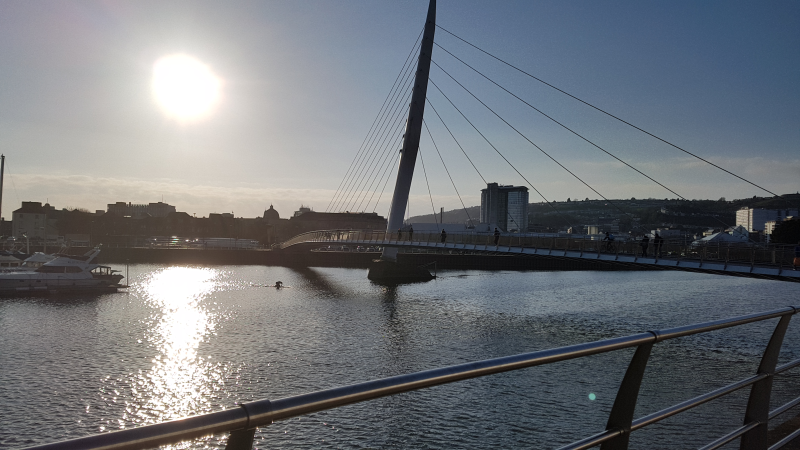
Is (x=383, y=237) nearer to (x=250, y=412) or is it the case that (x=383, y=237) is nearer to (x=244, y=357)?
(x=244, y=357)

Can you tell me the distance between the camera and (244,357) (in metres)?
19.8

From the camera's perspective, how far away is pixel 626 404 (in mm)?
2090

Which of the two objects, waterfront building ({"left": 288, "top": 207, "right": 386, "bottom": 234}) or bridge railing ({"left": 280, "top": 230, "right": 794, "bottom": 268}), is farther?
waterfront building ({"left": 288, "top": 207, "right": 386, "bottom": 234})

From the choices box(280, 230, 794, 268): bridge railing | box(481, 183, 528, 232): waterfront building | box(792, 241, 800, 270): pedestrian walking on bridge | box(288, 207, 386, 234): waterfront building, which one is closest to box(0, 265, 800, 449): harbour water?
box(792, 241, 800, 270): pedestrian walking on bridge

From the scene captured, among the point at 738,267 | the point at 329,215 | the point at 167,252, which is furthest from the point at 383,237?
the point at 329,215

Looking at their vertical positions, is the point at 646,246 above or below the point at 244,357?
above

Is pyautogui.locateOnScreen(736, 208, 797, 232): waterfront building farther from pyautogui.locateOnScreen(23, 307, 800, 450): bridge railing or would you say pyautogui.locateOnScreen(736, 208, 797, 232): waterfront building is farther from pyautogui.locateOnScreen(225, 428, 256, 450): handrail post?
pyautogui.locateOnScreen(225, 428, 256, 450): handrail post

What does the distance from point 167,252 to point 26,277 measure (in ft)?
125

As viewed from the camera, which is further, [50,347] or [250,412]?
[50,347]

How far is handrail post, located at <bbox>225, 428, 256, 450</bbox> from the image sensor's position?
4.32ft

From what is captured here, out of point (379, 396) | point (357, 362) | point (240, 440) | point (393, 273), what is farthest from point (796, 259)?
point (393, 273)

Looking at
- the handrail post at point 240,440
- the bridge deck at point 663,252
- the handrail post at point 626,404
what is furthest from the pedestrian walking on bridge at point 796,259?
the handrail post at point 240,440

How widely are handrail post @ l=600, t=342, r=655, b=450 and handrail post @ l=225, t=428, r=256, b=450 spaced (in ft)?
4.37

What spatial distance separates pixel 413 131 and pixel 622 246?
73.2ft
